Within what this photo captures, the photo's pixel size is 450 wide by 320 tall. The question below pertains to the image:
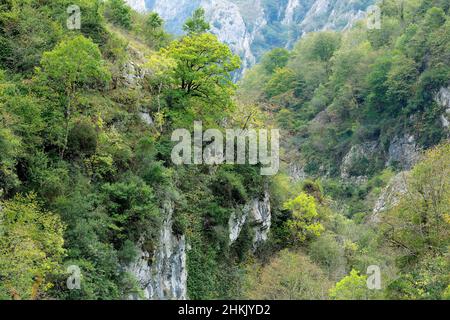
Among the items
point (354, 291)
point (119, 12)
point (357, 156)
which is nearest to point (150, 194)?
point (354, 291)

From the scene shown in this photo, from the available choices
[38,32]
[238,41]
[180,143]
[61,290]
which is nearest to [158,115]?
[180,143]

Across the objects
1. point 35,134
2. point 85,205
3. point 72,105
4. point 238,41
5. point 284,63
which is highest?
point 238,41

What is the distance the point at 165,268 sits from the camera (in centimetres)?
2109

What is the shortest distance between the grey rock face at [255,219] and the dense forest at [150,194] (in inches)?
5.1

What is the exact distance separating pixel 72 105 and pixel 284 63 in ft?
226

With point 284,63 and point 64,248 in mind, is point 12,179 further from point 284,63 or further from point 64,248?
point 284,63

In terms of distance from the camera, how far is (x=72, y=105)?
Result: 65.2 ft

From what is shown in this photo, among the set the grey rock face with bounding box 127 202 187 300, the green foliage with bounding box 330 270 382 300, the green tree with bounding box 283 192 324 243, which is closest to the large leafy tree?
the grey rock face with bounding box 127 202 187 300

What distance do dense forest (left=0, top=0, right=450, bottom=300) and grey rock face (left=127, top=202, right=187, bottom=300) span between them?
3.2 inches

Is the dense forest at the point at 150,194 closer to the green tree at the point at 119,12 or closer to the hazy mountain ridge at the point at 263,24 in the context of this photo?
the green tree at the point at 119,12

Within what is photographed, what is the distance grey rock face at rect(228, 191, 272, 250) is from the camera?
1091 inches

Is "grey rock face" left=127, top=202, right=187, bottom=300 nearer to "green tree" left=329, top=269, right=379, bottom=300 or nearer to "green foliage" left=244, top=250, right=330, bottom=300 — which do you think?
"green foliage" left=244, top=250, right=330, bottom=300

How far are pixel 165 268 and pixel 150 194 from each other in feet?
12.2
